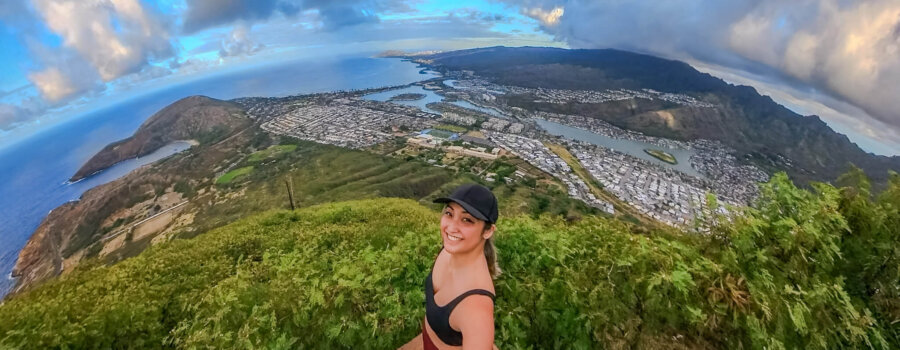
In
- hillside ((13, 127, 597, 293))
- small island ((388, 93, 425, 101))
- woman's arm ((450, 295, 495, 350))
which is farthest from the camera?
small island ((388, 93, 425, 101))

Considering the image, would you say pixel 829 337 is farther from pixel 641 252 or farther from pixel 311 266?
pixel 311 266

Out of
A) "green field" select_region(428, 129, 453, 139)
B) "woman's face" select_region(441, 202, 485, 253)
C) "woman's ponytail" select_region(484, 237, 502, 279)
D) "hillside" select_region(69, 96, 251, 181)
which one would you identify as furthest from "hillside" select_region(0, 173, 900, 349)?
"hillside" select_region(69, 96, 251, 181)

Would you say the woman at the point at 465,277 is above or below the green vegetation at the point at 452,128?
above

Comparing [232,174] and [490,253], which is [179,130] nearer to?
[232,174]

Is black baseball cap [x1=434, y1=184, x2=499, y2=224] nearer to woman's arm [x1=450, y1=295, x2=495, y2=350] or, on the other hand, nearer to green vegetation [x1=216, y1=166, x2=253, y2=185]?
woman's arm [x1=450, y1=295, x2=495, y2=350]

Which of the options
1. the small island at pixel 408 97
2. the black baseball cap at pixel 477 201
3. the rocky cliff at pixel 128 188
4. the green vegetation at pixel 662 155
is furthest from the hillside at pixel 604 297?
the small island at pixel 408 97

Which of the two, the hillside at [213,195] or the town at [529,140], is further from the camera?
the town at [529,140]

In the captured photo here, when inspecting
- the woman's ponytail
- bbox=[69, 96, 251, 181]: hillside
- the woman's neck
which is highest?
the woman's neck

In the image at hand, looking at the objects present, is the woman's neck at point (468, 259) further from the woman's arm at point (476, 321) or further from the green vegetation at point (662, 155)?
the green vegetation at point (662, 155)
